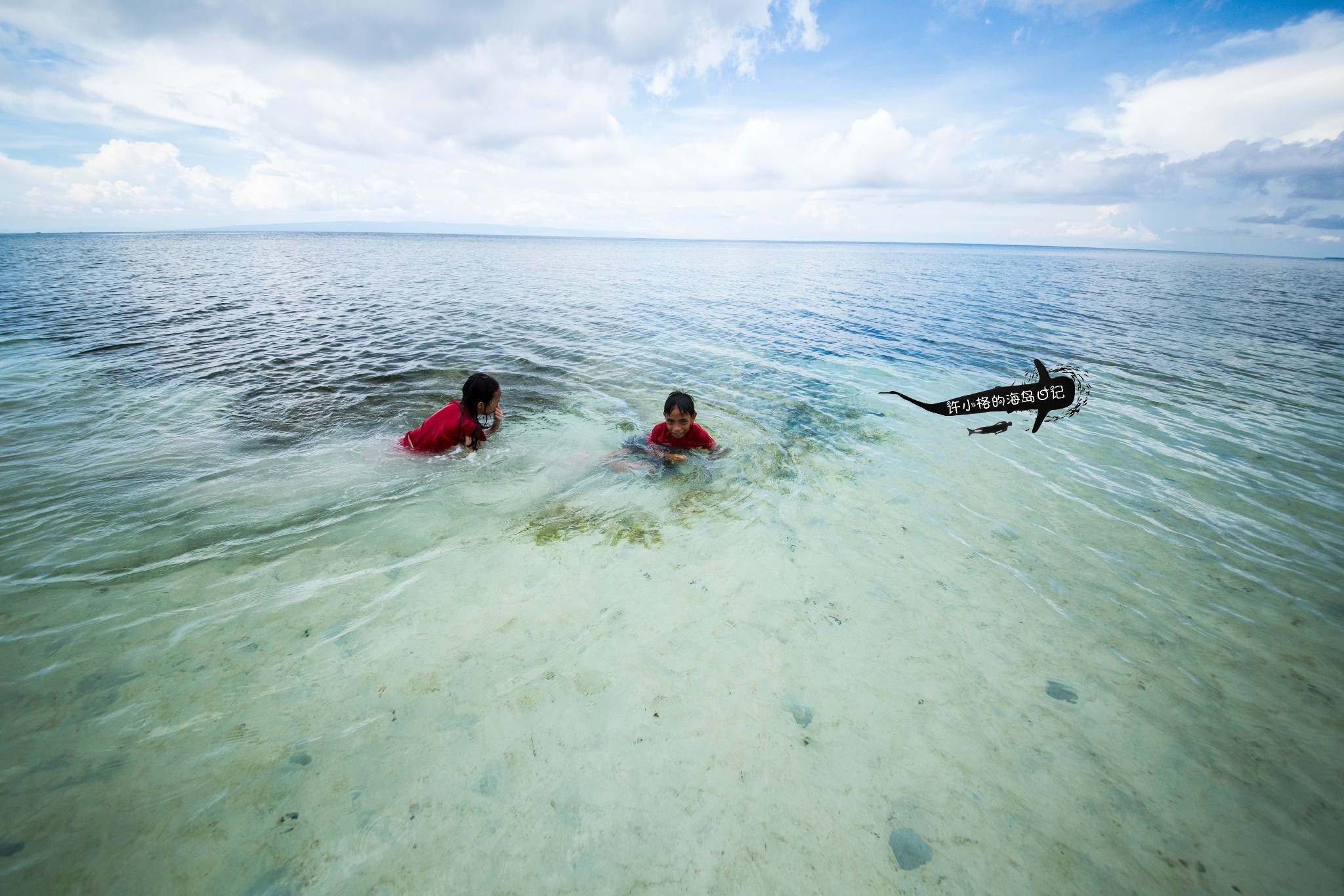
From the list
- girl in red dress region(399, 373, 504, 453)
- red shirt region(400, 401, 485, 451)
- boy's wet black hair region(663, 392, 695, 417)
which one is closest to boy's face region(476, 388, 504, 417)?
girl in red dress region(399, 373, 504, 453)

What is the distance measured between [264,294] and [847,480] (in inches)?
1280

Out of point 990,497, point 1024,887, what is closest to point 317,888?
point 1024,887

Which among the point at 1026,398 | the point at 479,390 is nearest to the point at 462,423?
the point at 479,390

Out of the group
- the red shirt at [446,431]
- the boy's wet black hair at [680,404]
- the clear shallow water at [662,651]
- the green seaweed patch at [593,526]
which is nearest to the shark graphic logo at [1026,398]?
the clear shallow water at [662,651]

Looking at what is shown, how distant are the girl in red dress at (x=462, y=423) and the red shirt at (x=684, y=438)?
8.64ft

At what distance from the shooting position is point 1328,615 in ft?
15.8

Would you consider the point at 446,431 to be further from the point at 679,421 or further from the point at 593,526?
the point at 679,421

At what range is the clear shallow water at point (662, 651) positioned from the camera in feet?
9.23

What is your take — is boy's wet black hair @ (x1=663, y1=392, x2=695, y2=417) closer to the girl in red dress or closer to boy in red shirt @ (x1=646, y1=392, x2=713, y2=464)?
boy in red shirt @ (x1=646, y1=392, x2=713, y2=464)

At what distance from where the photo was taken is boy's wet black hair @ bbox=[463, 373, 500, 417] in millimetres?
7227

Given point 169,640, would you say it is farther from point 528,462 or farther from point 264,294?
point 264,294

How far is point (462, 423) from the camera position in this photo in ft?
24.5

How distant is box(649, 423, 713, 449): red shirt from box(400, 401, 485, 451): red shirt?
114 inches

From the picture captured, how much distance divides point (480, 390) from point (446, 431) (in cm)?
93
